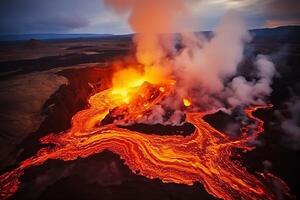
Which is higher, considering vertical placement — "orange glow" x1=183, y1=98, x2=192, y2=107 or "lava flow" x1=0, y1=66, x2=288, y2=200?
"orange glow" x1=183, y1=98, x2=192, y2=107

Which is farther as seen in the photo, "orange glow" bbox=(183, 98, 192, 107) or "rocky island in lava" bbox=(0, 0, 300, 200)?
"orange glow" bbox=(183, 98, 192, 107)

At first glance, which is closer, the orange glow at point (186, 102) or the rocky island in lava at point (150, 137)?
the rocky island in lava at point (150, 137)

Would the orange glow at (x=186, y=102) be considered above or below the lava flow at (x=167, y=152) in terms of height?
above

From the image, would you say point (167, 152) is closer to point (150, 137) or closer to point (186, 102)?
point (150, 137)

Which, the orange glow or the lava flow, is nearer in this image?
the lava flow

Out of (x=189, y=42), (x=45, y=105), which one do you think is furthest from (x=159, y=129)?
(x=189, y=42)

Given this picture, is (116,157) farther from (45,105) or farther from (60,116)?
(45,105)

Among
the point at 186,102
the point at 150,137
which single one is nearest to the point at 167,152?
the point at 150,137

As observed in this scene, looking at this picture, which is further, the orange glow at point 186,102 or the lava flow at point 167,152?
the orange glow at point 186,102
